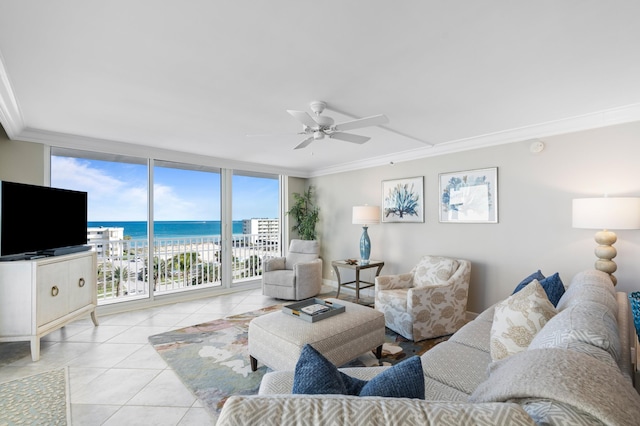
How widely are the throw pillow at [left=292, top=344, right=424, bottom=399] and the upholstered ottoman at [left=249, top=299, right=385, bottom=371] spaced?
121 cm

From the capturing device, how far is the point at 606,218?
245 cm

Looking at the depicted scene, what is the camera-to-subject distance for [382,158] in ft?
15.6

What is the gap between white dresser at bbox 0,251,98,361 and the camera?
2641 millimetres

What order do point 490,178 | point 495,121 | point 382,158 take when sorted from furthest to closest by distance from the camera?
point 382,158 < point 490,178 < point 495,121

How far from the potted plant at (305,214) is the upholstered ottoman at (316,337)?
10.4 feet

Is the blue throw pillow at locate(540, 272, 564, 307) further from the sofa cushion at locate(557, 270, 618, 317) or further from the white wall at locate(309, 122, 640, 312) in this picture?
the white wall at locate(309, 122, 640, 312)

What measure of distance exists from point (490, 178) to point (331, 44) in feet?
9.20

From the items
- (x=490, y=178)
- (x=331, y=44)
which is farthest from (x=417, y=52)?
(x=490, y=178)

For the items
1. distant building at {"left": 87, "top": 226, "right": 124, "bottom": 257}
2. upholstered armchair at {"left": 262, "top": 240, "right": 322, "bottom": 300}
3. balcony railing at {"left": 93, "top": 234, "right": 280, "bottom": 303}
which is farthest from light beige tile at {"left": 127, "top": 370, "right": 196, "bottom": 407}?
distant building at {"left": 87, "top": 226, "right": 124, "bottom": 257}

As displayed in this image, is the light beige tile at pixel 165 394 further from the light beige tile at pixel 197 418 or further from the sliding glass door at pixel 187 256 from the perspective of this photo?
the sliding glass door at pixel 187 256

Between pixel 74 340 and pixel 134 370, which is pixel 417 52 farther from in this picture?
pixel 74 340

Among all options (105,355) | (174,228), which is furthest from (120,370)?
(174,228)

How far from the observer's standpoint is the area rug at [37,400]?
189 cm

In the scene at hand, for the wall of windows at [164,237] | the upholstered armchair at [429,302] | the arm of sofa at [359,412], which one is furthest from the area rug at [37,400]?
the upholstered armchair at [429,302]
